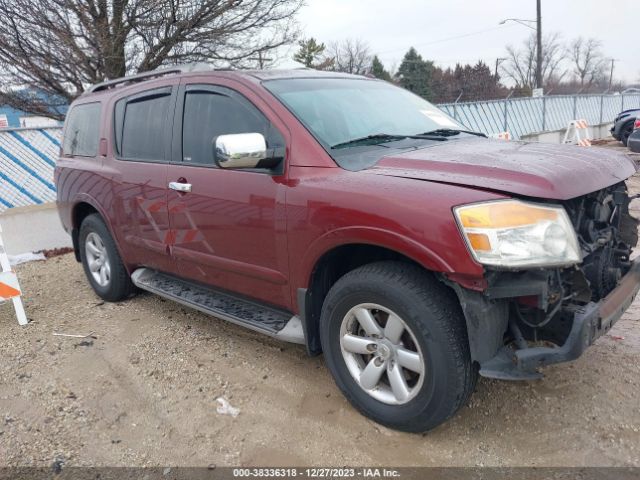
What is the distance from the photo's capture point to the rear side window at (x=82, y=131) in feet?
15.7

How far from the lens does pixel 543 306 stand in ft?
7.50

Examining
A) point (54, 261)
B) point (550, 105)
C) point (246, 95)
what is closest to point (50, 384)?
point (246, 95)

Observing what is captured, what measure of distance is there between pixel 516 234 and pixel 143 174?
2795 mm

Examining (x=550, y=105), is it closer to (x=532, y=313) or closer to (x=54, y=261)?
(x=54, y=261)

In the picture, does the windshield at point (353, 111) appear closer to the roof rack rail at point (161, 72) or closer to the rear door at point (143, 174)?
the roof rack rail at point (161, 72)

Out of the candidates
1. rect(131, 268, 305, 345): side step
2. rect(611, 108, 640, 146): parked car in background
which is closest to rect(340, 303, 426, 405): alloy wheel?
rect(131, 268, 305, 345): side step

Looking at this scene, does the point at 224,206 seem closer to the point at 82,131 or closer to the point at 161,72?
the point at 161,72

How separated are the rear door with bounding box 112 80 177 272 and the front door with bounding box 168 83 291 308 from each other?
0.46 feet

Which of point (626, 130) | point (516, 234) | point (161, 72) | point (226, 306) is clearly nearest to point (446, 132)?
point (516, 234)

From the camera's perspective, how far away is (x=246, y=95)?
10.8ft

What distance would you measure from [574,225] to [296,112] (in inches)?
63.2

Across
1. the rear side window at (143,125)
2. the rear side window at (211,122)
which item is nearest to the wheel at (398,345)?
the rear side window at (211,122)

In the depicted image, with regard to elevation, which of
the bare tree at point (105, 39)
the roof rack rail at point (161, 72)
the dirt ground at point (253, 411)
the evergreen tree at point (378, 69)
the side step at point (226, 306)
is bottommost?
the dirt ground at point (253, 411)

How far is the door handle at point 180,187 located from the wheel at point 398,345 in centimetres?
133
